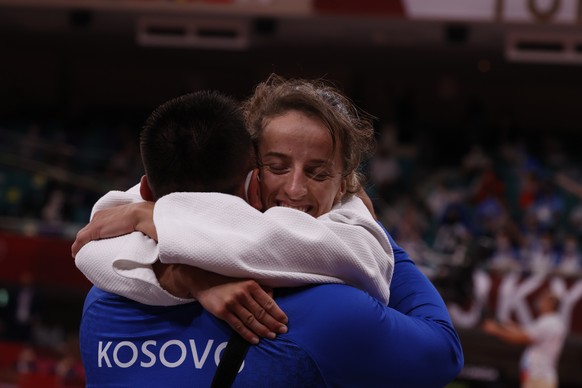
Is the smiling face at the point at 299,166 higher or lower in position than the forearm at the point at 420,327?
higher

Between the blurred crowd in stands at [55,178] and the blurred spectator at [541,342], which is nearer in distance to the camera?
the blurred spectator at [541,342]

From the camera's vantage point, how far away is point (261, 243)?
158cm

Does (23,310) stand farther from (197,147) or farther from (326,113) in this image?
(197,147)

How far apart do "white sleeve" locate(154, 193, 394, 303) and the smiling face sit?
212 millimetres

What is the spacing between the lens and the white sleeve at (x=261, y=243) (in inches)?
62.3

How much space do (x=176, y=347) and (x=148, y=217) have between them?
0.24 metres

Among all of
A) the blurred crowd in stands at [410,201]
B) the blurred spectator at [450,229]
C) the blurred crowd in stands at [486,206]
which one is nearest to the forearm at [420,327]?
the blurred crowd in stands at [410,201]

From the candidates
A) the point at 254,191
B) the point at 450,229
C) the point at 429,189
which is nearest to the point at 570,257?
the point at 450,229

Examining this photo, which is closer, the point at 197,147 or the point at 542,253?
the point at 197,147

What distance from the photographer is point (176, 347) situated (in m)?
1.70

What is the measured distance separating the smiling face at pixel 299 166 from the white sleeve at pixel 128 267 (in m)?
0.31

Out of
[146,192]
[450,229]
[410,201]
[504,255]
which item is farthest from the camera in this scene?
[410,201]

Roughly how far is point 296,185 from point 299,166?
43 mm

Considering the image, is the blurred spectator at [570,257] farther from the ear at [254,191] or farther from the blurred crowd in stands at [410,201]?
the ear at [254,191]
